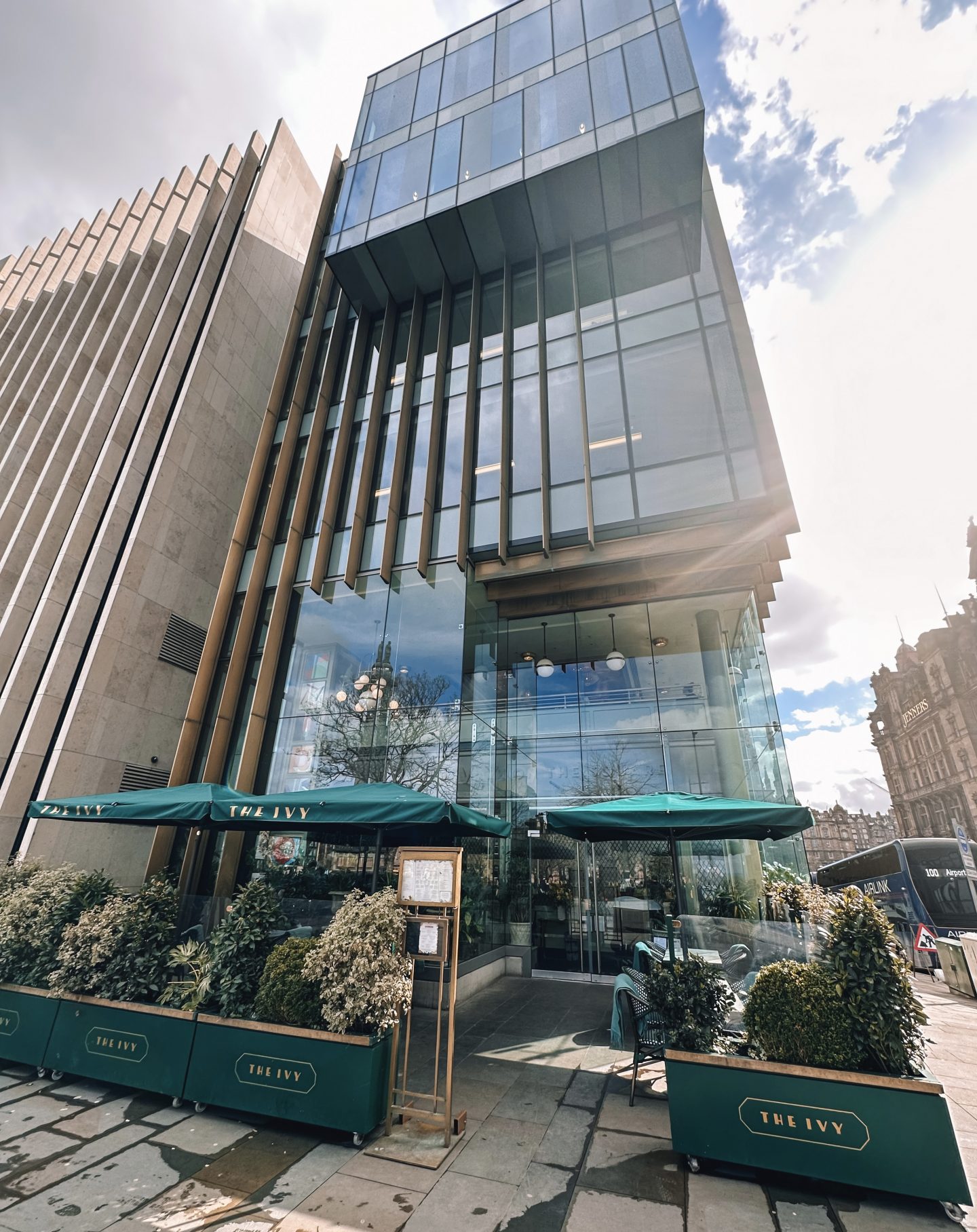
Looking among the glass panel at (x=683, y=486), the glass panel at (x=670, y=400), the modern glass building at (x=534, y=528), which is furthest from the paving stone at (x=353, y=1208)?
the glass panel at (x=670, y=400)

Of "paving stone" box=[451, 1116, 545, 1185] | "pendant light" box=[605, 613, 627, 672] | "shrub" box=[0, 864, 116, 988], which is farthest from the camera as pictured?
"pendant light" box=[605, 613, 627, 672]

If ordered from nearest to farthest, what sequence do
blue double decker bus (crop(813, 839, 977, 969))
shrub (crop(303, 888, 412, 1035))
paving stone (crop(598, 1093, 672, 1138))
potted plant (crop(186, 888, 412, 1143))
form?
potted plant (crop(186, 888, 412, 1143))
shrub (crop(303, 888, 412, 1035))
paving stone (crop(598, 1093, 672, 1138))
blue double decker bus (crop(813, 839, 977, 969))

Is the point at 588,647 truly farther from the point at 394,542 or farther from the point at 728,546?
the point at 394,542

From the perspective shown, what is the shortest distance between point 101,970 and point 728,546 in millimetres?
12013

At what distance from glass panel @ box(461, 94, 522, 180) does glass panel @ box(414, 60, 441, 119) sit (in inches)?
77.8

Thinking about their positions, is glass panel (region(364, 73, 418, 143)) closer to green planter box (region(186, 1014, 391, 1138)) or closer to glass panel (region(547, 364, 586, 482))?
glass panel (region(547, 364, 586, 482))

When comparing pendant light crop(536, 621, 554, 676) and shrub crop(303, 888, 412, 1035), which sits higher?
pendant light crop(536, 621, 554, 676)

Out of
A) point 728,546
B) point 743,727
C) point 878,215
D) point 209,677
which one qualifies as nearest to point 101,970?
point 209,677

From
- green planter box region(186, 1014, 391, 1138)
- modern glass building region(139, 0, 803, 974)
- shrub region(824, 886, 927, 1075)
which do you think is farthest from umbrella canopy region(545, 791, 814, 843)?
modern glass building region(139, 0, 803, 974)

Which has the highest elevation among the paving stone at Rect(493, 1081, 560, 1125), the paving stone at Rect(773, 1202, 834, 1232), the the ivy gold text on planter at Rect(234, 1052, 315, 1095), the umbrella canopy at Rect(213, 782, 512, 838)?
the umbrella canopy at Rect(213, 782, 512, 838)

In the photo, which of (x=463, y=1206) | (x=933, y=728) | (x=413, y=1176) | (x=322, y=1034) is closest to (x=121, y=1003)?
(x=322, y=1034)

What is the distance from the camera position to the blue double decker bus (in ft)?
53.4

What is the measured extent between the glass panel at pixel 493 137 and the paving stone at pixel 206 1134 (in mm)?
19081

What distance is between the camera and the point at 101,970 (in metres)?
6.12
